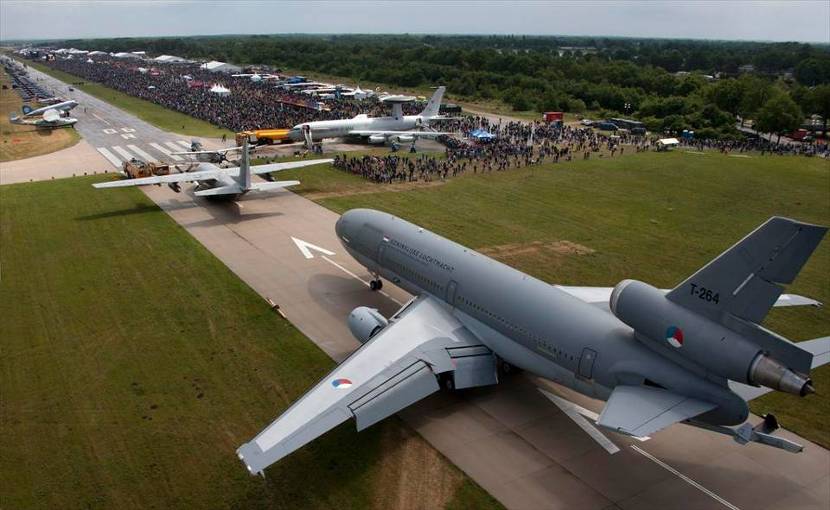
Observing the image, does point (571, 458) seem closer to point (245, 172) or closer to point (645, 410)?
point (645, 410)

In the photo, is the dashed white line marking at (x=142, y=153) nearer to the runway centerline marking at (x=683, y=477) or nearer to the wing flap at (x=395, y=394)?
the wing flap at (x=395, y=394)

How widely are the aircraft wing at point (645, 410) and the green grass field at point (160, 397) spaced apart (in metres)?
5.54

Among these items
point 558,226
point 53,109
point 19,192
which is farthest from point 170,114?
point 558,226

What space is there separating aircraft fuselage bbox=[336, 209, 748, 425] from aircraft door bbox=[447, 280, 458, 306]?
0.04 m

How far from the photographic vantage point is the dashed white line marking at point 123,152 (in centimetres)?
7525

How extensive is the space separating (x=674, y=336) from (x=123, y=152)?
78.3m

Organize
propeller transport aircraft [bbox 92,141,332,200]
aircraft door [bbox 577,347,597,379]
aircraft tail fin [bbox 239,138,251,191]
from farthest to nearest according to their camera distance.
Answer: aircraft tail fin [bbox 239,138,251,191], propeller transport aircraft [bbox 92,141,332,200], aircraft door [bbox 577,347,597,379]

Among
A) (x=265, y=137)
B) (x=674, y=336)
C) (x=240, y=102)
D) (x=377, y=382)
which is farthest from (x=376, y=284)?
(x=240, y=102)

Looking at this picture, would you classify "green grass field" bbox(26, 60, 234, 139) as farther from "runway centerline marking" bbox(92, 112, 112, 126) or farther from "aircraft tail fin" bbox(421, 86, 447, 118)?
"aircraft tail fin" bbox(421, 86, 447, 118)

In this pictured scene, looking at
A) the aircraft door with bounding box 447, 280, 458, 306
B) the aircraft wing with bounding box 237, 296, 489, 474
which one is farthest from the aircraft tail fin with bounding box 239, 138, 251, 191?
the aircraft door with bounding box 447, 280, 458, 306

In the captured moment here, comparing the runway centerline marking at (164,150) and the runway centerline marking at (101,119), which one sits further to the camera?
the runway centerline marking at (101,119)

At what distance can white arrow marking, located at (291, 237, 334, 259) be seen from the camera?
139 ft

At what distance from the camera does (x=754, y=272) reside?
56.4 ft

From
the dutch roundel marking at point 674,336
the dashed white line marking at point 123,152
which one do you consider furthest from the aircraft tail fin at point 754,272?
the dashed white line marking at point 123,152
